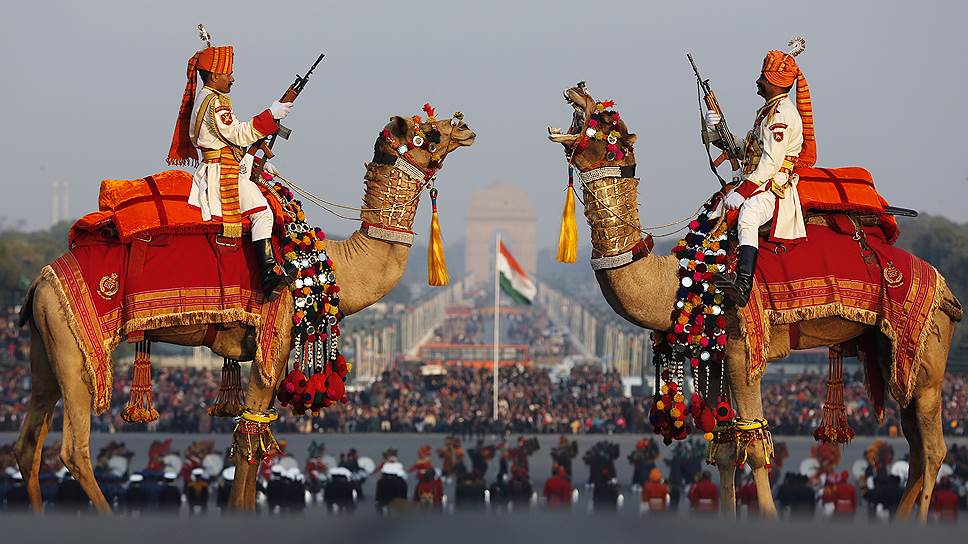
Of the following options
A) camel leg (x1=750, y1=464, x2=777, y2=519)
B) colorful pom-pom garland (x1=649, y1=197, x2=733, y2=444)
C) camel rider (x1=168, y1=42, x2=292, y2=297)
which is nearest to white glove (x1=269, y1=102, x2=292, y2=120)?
camel rider (x1=168, y1=42, x2=292, y2=297)

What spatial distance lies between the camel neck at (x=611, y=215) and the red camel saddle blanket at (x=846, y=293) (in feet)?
3.56

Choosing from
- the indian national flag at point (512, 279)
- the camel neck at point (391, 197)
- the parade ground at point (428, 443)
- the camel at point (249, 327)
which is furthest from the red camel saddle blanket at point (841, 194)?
the indian national flag at point (512, 279)

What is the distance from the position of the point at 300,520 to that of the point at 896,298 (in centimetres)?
870

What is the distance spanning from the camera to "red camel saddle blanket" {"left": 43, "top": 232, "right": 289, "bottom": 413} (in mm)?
11867

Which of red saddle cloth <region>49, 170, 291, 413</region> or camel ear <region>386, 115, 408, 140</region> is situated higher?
camel ear <region>386, 115, 408, 140</region>

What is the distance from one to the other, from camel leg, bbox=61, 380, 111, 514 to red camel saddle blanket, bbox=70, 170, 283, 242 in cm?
129

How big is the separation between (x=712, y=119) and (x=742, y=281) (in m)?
1.55

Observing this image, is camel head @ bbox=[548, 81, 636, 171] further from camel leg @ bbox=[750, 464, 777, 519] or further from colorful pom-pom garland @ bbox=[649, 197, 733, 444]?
camel leg @ bbox=[750, 464, 777, 519]

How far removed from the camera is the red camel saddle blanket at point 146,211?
12039 millimetres

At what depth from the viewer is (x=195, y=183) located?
12.4 metres

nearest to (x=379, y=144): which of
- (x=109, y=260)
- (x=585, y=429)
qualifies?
(x=109, y=260)

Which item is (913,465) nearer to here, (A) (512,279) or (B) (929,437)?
(B) (929,437)

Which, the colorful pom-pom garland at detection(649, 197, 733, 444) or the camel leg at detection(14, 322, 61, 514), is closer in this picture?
the colorful pom-pom garland at detection(649, 197, 733, 444)

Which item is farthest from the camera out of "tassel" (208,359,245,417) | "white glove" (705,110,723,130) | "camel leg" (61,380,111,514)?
"tassel" (208,359,245,417)
